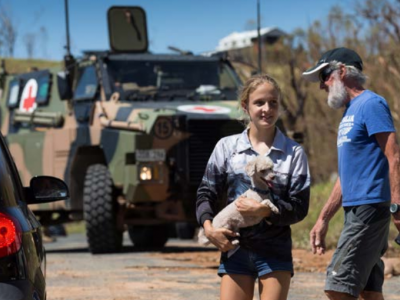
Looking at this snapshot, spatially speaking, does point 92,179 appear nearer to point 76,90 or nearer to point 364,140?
point 76,90

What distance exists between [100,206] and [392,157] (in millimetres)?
9760

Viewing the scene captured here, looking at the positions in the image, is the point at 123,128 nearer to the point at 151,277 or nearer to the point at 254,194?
the point at 151,277

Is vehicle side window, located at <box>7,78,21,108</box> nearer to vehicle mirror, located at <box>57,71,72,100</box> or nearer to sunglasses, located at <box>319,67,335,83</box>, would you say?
vehicle mirror, located at <box>57,71,72,100</box>

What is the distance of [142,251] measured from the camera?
56.2ft

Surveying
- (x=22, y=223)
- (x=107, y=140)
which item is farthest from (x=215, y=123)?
(x=22, y=223)

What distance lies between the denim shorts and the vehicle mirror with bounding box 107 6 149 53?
1174cm

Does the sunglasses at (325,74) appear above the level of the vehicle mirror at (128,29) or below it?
below

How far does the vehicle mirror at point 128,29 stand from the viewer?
17.4 meters

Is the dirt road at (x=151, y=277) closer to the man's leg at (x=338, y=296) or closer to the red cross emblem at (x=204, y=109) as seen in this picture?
the red cross emblem at (x=204, y=109)

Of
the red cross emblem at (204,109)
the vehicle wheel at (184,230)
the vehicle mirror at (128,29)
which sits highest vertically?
the vehicle mirror at (128,29)

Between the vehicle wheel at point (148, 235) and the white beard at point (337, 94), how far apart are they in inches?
478

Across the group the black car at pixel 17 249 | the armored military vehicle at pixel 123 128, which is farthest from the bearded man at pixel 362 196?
the armored military vehicle at pixel 123 128

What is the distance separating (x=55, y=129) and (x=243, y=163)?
11.3 m

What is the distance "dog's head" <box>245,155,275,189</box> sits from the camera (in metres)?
5.57
